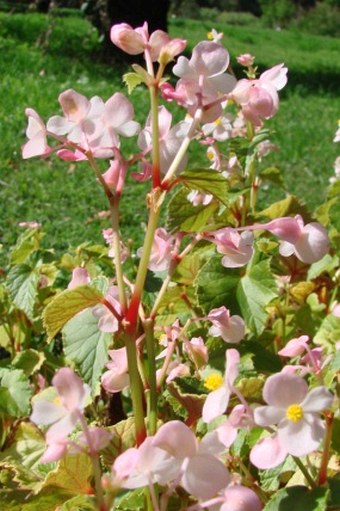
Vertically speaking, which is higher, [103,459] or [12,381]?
[103,459]

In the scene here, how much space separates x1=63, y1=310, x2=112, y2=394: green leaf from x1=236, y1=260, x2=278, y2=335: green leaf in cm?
22

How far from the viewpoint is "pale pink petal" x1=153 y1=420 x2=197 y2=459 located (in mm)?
526

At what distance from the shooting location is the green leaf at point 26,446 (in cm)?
101

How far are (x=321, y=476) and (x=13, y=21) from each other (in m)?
7.62

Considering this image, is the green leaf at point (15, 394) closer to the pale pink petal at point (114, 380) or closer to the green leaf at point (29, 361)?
the green leaf at point (29, 361)

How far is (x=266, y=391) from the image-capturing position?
54 centimetres

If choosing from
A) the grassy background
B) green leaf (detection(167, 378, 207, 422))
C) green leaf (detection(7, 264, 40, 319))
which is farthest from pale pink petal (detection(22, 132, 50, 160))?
the grassy background

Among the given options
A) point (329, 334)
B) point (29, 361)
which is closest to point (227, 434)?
point (329, 334)

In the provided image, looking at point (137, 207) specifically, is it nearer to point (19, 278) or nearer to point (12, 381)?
point (19, 278)

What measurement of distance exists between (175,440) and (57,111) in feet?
12.9

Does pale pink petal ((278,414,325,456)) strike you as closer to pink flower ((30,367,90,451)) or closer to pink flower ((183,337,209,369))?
pink flower ((30,367,90,451))

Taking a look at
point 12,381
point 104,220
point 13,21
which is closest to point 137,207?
point 104,220

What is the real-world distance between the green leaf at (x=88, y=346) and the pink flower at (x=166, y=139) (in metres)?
0.18

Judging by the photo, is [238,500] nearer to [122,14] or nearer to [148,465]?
[148,465]
